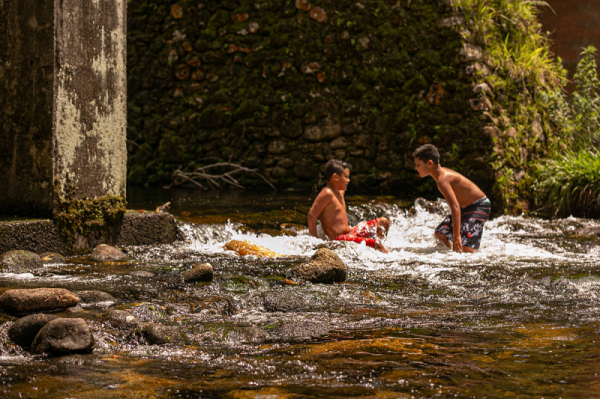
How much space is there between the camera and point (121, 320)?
3.17 m

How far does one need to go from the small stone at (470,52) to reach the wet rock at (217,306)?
6394 mm

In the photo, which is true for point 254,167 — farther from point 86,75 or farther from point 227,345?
point 227,345

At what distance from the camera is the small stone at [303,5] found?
32.7 ft

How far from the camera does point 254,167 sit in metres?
10.6

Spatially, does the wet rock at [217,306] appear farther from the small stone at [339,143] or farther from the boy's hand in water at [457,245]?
the small stone at [339,143]

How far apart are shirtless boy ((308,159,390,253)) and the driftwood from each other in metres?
3.85

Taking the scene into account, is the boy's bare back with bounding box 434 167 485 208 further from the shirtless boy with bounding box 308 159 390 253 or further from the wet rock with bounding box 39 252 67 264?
the wet rock with bounding box 39 252 67 264

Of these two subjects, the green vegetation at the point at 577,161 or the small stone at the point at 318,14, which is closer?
the green vegetation at the point at 577,161

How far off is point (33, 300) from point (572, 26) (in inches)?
414

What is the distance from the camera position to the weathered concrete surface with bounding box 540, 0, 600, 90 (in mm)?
10711

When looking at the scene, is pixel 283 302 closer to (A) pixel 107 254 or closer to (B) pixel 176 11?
(A) pixel 107 254

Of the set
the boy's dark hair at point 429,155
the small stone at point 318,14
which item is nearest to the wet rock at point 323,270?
the boy's dark hair at point 429,155

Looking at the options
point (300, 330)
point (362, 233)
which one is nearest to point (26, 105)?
point (300, 330)

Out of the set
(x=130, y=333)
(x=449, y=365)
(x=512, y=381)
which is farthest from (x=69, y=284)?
(x=512, y=381)
